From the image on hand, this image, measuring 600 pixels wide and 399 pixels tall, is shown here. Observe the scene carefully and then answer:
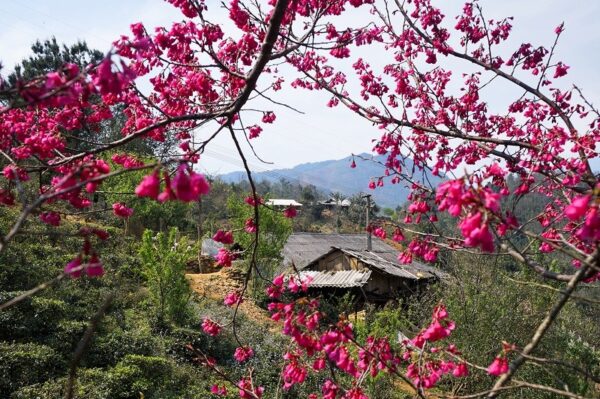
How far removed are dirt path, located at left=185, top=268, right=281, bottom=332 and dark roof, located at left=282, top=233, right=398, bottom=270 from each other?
3.90 metres

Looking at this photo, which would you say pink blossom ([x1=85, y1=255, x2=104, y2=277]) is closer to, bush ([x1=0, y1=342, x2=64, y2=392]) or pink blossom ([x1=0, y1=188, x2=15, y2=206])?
pink blossom ([x1=0, y1=188, x2=15, y2=206])

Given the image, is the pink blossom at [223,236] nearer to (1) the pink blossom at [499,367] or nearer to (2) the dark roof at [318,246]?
(1) the pink blossom at [499,367]

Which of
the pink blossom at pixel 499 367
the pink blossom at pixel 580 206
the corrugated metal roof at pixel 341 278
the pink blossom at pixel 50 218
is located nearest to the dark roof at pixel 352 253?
the corrugated metal roof at pixel 341 278

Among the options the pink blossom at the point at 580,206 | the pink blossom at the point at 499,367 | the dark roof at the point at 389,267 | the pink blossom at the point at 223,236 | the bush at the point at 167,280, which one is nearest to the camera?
the pink blossom at the point at 580,206

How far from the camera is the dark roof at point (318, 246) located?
23609 mm

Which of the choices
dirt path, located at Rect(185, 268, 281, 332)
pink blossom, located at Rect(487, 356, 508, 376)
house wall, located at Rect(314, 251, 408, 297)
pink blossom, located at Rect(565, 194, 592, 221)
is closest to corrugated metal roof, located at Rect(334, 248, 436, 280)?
house wall, located at Rect(314, 251, 408, 297)

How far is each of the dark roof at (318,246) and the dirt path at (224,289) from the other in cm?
390

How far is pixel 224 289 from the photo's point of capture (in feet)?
57.7

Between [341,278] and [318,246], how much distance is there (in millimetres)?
7867

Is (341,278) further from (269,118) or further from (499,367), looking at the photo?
(499,367)

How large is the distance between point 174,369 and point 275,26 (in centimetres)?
835

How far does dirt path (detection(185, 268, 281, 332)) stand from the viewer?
15.4 metres

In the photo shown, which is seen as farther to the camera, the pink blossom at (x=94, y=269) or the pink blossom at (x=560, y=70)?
the pink blossom at (x=560, y=70)

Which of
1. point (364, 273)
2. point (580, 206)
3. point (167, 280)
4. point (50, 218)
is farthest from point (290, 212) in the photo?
point (364, 273)
